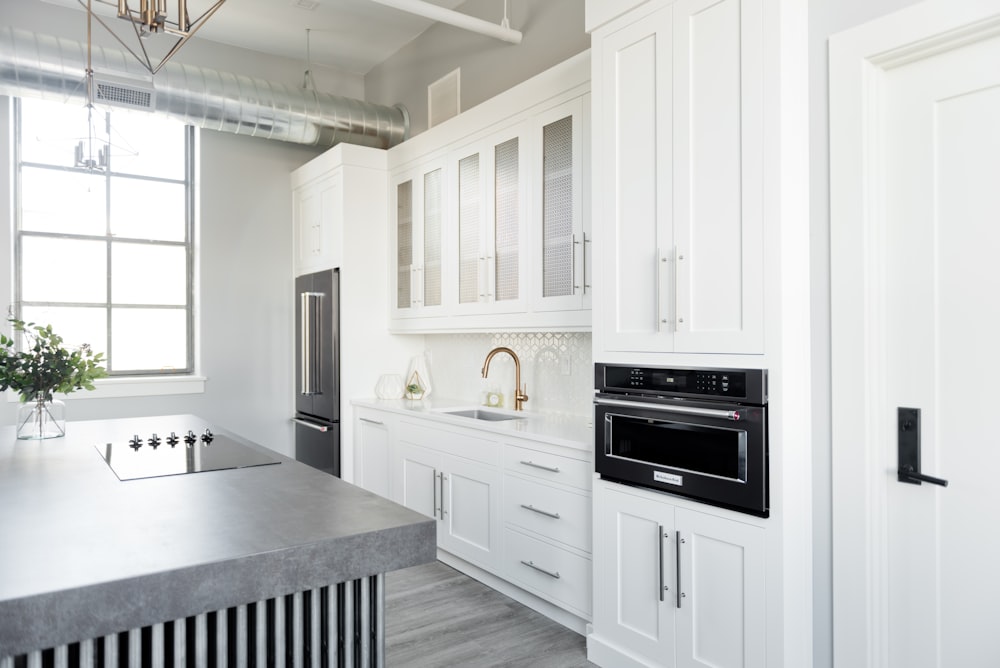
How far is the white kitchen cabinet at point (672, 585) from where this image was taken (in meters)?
2.12

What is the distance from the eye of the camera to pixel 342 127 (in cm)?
486

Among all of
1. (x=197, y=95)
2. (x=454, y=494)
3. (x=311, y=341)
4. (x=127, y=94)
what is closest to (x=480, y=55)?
(x=197, y=95)

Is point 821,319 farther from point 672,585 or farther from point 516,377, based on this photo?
point 516,377

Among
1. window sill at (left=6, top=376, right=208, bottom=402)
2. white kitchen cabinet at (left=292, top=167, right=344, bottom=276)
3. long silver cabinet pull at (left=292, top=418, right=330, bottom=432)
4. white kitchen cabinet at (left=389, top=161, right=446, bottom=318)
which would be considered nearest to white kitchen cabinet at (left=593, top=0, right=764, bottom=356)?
white kitchen cabinet at (left=389, top=161, right=446, bottom=318)

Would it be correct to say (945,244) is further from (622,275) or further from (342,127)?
Answer: (342,127)

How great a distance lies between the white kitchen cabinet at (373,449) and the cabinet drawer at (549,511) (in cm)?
123

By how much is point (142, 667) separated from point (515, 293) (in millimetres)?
2499

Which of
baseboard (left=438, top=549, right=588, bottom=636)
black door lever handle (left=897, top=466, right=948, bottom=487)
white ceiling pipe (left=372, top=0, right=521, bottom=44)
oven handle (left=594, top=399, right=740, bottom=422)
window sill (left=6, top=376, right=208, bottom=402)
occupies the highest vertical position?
white ceiling pipe (left=372, top=0, right=521, bottom=44)

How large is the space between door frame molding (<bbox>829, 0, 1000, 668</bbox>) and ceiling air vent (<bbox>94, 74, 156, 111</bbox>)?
3.57 meters

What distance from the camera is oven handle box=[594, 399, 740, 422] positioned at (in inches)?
84.8

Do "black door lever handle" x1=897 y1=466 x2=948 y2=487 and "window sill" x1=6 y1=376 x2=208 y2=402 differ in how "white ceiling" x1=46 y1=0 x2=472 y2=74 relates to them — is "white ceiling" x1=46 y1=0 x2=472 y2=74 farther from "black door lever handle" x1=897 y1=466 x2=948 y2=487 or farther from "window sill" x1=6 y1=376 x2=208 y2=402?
"black door lever handle" x1=897 y1=466 x2=948 y2=487

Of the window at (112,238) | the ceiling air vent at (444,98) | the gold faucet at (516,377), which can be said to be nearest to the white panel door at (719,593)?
the gold faucet at (516,377)

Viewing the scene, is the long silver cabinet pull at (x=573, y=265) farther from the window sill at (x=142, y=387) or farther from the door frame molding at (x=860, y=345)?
the window sill at (x=142, y=387)

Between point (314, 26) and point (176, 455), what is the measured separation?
3634 millimetres
